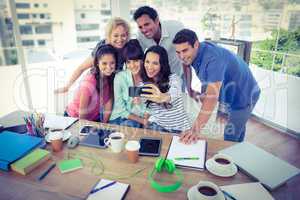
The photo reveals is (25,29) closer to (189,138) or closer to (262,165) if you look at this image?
(189,138)

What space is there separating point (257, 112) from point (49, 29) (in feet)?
9.58

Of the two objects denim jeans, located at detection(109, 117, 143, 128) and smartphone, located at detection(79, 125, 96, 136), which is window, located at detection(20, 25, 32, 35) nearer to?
denim jeans, located at detection(109, 117, 143, 128)

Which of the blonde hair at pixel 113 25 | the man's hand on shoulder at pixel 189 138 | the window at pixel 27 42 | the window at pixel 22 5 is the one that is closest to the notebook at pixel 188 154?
the man's hand on shoulder at pixel 189 138

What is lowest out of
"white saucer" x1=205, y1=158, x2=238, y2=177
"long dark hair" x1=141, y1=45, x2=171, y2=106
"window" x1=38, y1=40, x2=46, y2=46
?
"white saucer" x1=205, y1=158, x2=238, y2=177

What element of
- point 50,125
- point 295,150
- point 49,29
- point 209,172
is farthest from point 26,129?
point 295,150

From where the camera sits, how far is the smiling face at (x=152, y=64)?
1.81 metres

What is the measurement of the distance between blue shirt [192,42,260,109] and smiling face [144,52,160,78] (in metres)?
0.30

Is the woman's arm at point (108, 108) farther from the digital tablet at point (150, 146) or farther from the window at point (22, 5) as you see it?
the window at point (22, 5)

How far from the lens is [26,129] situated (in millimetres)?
1531

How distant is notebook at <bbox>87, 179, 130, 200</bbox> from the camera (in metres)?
1.01

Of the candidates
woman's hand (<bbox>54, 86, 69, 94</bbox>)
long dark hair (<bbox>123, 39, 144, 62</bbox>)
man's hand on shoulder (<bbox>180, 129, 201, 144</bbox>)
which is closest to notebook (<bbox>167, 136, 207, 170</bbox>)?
man's hand on shoulder (<bbox>180, 129, 201, 144</bbox>)

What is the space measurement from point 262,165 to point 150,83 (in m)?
1.02

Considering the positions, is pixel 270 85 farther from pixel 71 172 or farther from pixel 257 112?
pixel 71 172

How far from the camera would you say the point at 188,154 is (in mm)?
1292
